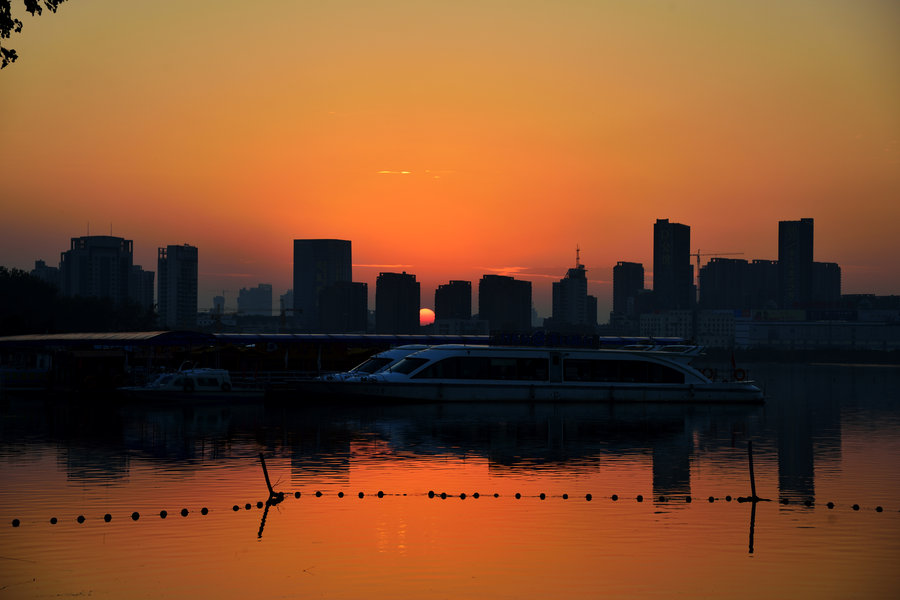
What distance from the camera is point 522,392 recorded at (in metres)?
68.8

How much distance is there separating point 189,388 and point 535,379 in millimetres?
22345

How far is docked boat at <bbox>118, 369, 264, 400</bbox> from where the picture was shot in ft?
211

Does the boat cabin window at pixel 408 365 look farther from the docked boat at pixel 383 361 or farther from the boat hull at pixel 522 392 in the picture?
the docked boat at pixel 383 361

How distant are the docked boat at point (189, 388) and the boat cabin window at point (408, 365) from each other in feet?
32.9

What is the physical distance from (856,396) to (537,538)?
91.8 meters

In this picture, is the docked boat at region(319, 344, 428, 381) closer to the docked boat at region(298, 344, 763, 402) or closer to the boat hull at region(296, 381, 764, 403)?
the docked boat at region(298, 344, 763, 402)

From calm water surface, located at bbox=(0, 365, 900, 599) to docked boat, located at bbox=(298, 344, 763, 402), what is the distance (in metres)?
11.6

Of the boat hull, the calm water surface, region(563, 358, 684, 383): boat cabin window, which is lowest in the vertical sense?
the calm water surface

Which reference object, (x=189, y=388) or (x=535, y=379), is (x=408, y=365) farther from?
(x=189, y=388)

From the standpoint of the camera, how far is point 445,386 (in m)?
66.9

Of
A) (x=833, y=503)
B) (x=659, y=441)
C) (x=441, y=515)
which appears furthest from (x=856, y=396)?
(x=441, y=515)

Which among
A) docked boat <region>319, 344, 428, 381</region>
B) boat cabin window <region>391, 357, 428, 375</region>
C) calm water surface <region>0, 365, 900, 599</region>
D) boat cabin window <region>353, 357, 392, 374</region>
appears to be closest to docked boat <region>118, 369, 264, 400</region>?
docked boat <region>319, 344, 428, 381</region>

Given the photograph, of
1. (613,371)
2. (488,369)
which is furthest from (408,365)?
(613,371)

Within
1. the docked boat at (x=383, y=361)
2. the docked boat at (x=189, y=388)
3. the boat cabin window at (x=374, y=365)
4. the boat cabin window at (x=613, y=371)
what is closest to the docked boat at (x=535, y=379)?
the boat cabin window at (x=613, y=371)
